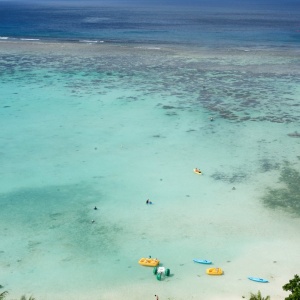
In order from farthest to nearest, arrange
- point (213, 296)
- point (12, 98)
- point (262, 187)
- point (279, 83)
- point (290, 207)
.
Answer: point (279, 83) → point (12, 98) → point (262, 187) → point (290, 207) → point (213, 296)

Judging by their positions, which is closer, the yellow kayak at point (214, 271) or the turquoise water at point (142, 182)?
the yellow kayak at point (214, 271)

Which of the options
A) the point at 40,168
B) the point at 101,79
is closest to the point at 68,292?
the point at 40,168

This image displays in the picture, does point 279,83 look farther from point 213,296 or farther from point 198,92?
point 213,296

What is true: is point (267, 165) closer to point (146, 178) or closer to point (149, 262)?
point (146, 178)

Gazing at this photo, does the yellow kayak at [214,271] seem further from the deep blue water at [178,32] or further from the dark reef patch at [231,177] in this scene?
the deep blue water at [178,32]

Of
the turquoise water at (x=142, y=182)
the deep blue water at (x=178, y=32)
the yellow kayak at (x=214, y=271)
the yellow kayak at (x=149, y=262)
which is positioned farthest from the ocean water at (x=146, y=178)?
the deep blue water at (x=178, y=32)
